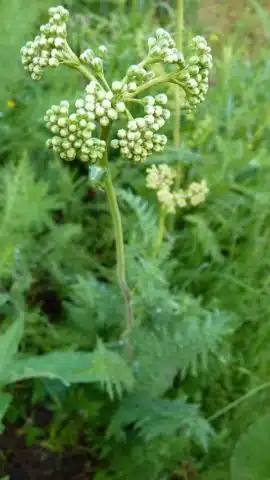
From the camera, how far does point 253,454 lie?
1331mm

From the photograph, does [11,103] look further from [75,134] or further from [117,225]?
[75,134]

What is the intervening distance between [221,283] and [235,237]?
0.45 ft

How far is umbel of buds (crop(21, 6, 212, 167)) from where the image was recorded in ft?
2.76

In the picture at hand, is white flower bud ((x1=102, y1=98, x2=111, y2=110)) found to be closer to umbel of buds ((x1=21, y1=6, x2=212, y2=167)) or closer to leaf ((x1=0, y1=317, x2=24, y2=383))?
umbel of buds ((x1=21, y1=6, x2=212, y2=167))

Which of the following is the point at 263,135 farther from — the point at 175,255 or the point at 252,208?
the point at 175,255

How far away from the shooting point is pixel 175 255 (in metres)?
1.75

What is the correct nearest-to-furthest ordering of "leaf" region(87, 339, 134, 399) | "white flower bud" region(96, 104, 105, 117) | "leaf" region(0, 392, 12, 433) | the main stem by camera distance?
"white flower bud" region(96, 104, 105, 117) → the main stem → "leaf" region(0, 392, 12, 433) → "leaf" region(87, 339, 134, 399)

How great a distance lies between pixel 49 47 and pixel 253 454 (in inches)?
36.1

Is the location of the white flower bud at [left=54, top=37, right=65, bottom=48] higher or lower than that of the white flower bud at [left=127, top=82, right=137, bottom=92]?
higher

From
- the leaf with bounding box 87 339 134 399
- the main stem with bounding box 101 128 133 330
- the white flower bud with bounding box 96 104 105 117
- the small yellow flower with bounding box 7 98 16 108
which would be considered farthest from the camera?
the small yellow flower with bounding box 7 98 16 108

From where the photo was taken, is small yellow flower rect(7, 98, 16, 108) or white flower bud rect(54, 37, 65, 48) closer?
white flower bud rect(54, 37, 65, 48)

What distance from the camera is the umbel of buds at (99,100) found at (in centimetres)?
84

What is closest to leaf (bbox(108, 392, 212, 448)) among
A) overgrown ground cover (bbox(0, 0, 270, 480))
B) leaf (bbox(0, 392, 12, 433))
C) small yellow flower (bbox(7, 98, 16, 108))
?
overgrown ground cover (bbox(0, 0, 270, 480))

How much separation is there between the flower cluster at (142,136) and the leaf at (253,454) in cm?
71
